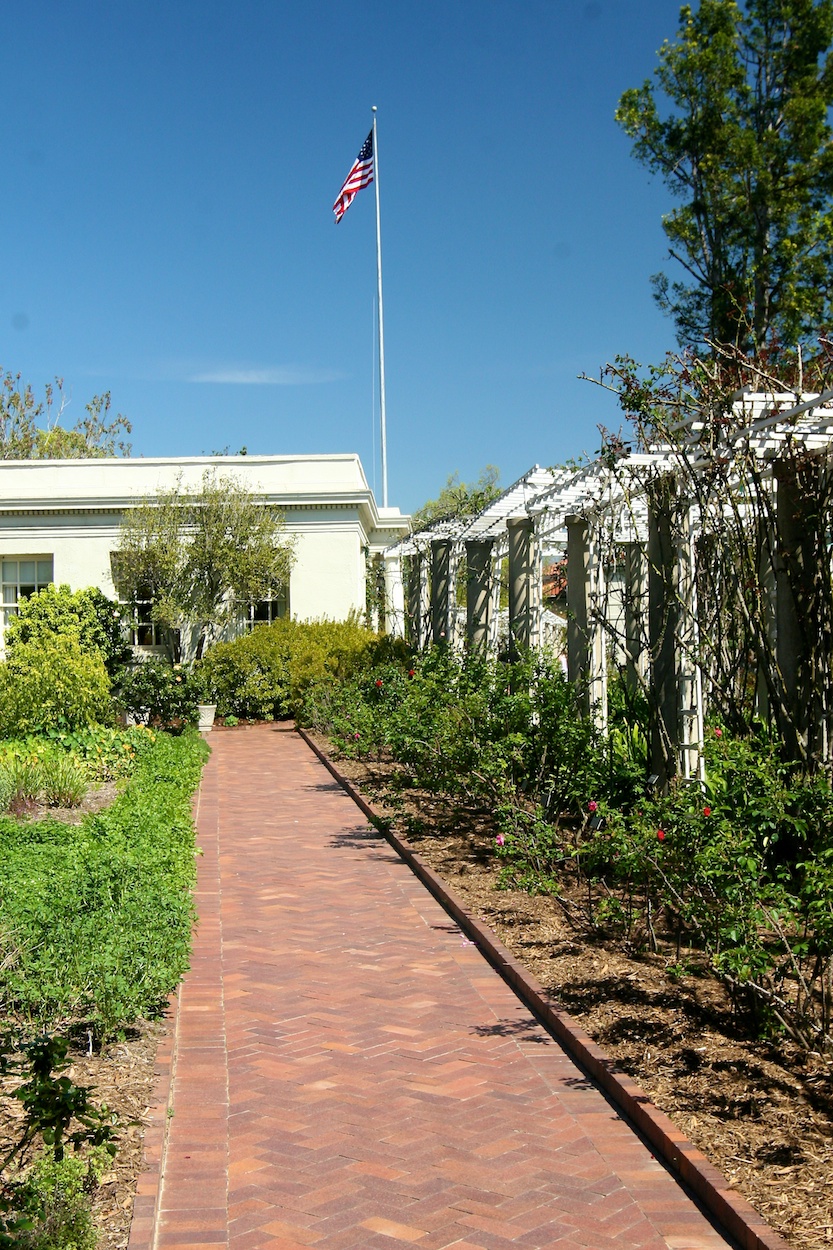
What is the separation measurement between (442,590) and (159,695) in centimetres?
516

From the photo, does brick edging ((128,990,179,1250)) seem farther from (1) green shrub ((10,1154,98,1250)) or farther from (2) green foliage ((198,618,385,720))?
(2) green foliage ((198,618,385,720))

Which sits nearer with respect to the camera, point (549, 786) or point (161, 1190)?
point (161, 1190)

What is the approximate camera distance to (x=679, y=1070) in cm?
457

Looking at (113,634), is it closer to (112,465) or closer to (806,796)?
(112,465)

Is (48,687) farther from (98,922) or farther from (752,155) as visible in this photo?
(752,155)

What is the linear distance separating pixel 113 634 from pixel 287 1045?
1811 centimetres

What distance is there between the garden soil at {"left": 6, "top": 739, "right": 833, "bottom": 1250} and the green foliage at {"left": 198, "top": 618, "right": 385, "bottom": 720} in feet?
44.2

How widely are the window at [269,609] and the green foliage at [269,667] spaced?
7.68 ft

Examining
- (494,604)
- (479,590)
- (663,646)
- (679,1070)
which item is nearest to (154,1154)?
(679,1070)

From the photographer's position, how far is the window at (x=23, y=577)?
78.3 ft

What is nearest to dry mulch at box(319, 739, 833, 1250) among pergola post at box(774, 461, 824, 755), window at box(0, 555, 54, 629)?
pergola post at box(774, 461, 824, 755)

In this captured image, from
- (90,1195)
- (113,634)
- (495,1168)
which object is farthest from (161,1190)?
(113,634)

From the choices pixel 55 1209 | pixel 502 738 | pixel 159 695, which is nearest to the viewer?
pixel 55 1209

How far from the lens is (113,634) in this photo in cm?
2247
